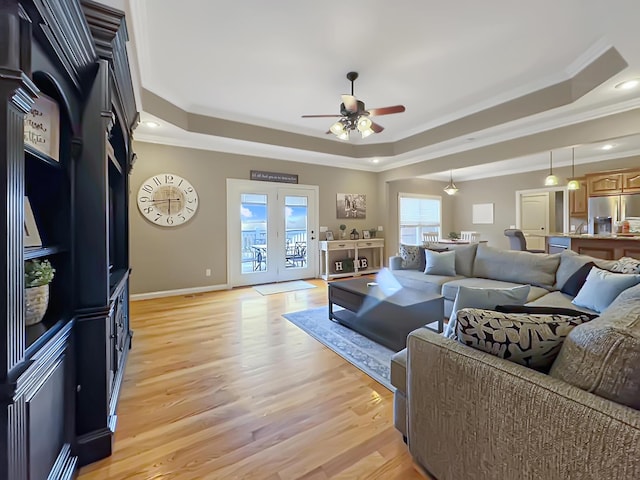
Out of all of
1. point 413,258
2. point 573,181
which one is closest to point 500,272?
point 413,258

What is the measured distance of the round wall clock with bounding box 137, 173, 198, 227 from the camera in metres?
4.65

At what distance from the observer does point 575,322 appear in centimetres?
118

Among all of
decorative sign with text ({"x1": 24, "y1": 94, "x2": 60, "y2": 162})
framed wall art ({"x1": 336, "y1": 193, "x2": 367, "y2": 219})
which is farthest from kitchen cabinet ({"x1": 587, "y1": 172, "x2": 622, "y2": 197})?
decorative sign with text ({"x1": 24, "y1": 94, "x2": 60, "y2": 162})

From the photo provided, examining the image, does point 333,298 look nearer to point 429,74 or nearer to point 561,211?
point 429,74

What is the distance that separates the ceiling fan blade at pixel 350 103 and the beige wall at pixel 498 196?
6.45 metres

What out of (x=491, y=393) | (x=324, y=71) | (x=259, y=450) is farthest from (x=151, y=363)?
(x=324, y=71)

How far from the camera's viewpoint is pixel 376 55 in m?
3.01

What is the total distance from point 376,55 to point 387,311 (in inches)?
101

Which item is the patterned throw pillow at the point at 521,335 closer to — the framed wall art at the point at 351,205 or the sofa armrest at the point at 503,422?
the sofa armrest at the point at 503,422

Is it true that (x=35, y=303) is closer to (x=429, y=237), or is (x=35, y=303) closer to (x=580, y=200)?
(x=429, y=237)

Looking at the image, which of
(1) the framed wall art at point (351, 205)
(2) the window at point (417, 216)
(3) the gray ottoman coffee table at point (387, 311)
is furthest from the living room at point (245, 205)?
(2) the window at point (417, 216)

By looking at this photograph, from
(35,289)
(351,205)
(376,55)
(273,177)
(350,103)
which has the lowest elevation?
(35,289)

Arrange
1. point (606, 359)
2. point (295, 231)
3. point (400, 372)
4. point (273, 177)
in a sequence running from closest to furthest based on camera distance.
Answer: point (606, 359) → point (400, 372) → point (273, 177) → point (295, 231)

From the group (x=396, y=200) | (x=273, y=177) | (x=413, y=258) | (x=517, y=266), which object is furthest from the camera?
(x=396, y=200)
